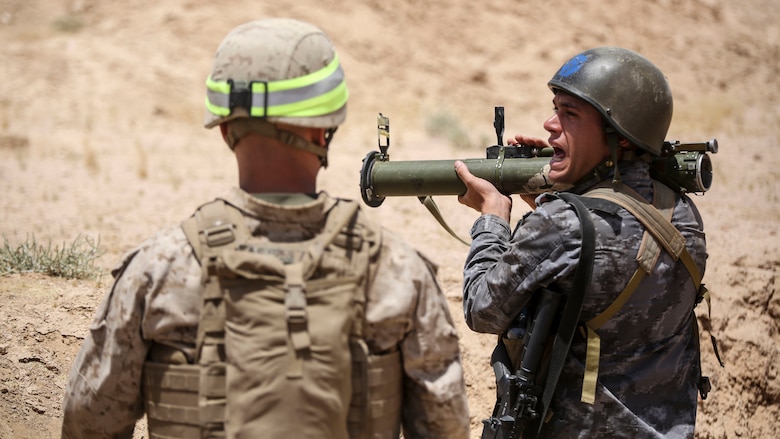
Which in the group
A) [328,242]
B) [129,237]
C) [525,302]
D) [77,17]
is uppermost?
[77,17]

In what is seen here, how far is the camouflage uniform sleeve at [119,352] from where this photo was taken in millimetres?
1954

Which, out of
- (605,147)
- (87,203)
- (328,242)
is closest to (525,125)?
(87,203)

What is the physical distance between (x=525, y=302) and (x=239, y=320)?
1.16 metres

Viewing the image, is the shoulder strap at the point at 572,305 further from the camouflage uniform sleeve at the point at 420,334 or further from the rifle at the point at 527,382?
the camouflage uniform sleeve at the point at 420,334

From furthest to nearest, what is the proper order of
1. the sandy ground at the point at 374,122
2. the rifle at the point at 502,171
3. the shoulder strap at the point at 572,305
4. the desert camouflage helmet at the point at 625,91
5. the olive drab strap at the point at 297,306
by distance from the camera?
1. the sandy ground at the point at 374,122
2. the rifle at the point at 502,171
3. the desert camouflage helmet at the point at 625,91
4. the shoulder strap at the point at 572,305
5. the olive drab strap at the point at 297,306

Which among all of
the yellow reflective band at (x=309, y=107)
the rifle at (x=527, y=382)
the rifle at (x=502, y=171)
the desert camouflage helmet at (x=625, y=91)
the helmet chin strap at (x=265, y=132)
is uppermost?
the desert camouflage helmet at (x=625, y=91)

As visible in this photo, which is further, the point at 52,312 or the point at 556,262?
the point at 52,312

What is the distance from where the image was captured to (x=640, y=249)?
2.66 m

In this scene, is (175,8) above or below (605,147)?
above

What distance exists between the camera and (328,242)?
1.95m

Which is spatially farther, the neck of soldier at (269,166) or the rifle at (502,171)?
the rifle at (502,171)

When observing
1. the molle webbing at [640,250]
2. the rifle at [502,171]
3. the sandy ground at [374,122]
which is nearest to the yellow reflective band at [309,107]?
the rifle at [502,171]

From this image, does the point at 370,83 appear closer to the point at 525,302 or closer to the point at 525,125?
the point at 525,125

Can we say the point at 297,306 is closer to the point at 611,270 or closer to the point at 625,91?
the point at 611,270
